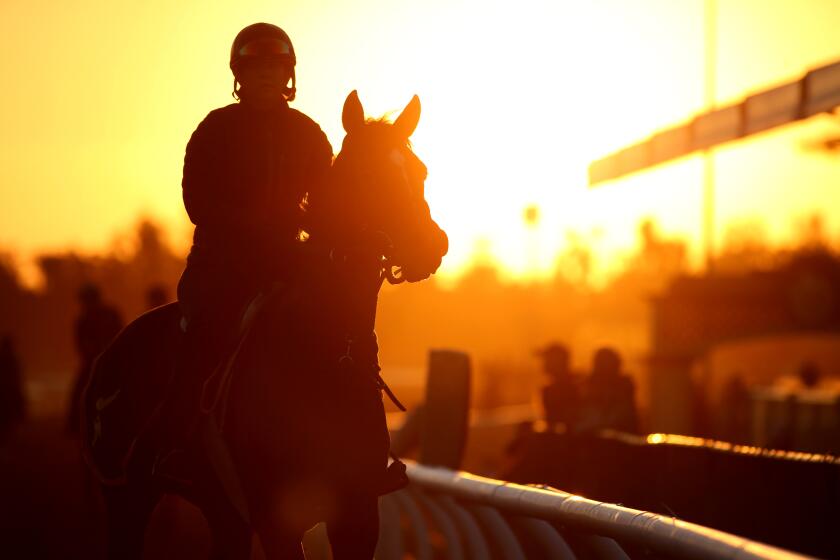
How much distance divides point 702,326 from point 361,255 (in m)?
34.4

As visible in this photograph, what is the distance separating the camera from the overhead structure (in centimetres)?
1200

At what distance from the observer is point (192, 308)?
684 centimetres

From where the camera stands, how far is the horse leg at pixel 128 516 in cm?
784

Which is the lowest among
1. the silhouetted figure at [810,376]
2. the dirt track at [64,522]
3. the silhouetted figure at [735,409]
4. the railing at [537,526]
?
the silhouetted figure at [735,409]

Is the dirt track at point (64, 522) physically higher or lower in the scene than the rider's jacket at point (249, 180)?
lower

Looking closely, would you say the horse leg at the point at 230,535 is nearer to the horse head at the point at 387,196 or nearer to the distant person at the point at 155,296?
the horse head at the point at 387,196

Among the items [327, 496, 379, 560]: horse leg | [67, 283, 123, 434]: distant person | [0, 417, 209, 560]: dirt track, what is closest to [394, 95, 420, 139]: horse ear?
[327, 496, 379, 560]: horse leg

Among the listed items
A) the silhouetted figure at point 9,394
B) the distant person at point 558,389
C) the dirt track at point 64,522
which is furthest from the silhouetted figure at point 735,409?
the distant person at point 558,389

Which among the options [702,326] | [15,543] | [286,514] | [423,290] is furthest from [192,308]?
[423,290]

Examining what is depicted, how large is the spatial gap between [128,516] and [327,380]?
1.98 metres

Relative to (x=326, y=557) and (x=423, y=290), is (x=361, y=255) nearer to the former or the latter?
(x=326, y=557)

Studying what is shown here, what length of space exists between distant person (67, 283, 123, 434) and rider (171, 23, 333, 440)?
726cm

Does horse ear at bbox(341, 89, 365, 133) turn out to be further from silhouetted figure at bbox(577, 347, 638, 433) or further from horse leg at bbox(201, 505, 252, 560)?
silhouetted figure at bbox(577, 347, 638, 433)

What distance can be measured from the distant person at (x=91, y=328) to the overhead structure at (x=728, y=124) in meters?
4.49
